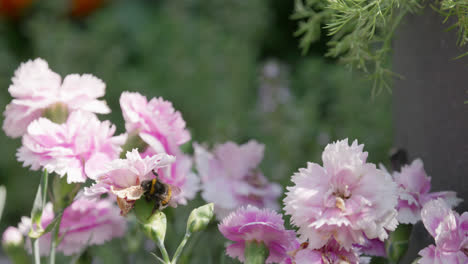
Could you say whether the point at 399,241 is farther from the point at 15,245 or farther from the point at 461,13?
the point at 15,245

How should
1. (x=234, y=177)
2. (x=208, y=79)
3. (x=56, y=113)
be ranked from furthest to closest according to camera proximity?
(x=208, y=79)
(x=234, y=177)
(x=56, y=113)

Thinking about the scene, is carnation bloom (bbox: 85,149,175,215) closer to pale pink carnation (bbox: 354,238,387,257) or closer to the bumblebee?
the bumblebee

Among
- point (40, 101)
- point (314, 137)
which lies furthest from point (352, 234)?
point (314, 137)

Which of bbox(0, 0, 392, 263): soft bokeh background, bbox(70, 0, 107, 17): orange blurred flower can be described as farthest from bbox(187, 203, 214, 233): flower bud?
bbox(70, 0, 107, 17): orange blurred flower

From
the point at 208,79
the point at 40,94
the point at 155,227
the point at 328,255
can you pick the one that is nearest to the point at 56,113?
the point at 40,94

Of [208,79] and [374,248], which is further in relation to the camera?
[208,79]

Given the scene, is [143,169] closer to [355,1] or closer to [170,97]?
[355,1]
